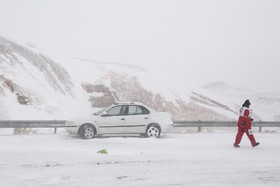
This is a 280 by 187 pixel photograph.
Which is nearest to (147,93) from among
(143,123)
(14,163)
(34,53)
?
(34,53)

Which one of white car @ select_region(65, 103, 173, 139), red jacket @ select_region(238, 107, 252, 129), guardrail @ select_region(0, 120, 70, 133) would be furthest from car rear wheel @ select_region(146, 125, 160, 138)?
guardrail @ select_region(0, 120, 70, 133)

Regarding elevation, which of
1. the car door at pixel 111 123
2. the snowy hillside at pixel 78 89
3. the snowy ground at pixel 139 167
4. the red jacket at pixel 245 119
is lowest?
the snowy ground at pixel 139 167

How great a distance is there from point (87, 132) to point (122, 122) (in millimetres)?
1477

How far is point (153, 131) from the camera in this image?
13867 mm

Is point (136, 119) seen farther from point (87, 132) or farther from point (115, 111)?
point (87, 132)

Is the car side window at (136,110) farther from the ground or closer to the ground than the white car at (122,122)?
farther from the ground

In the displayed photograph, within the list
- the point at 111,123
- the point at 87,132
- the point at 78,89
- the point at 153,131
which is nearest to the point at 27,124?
the point at 87,132

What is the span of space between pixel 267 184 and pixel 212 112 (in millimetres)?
33780

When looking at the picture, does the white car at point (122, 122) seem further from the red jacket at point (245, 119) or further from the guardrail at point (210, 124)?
the guardrail at point (210, 124)

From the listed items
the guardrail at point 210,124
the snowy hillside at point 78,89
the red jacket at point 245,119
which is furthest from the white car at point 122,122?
the snowy hillside at point 78,89

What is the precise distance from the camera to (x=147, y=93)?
40219mm

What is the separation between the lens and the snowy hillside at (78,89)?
24.0 meters

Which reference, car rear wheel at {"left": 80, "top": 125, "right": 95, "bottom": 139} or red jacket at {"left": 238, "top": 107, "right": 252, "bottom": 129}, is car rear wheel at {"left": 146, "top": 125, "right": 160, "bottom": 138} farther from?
red jacket at {"left": 238, "top": 107, "right": 252, "bottom": 129}

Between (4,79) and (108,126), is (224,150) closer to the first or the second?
(108,126)
